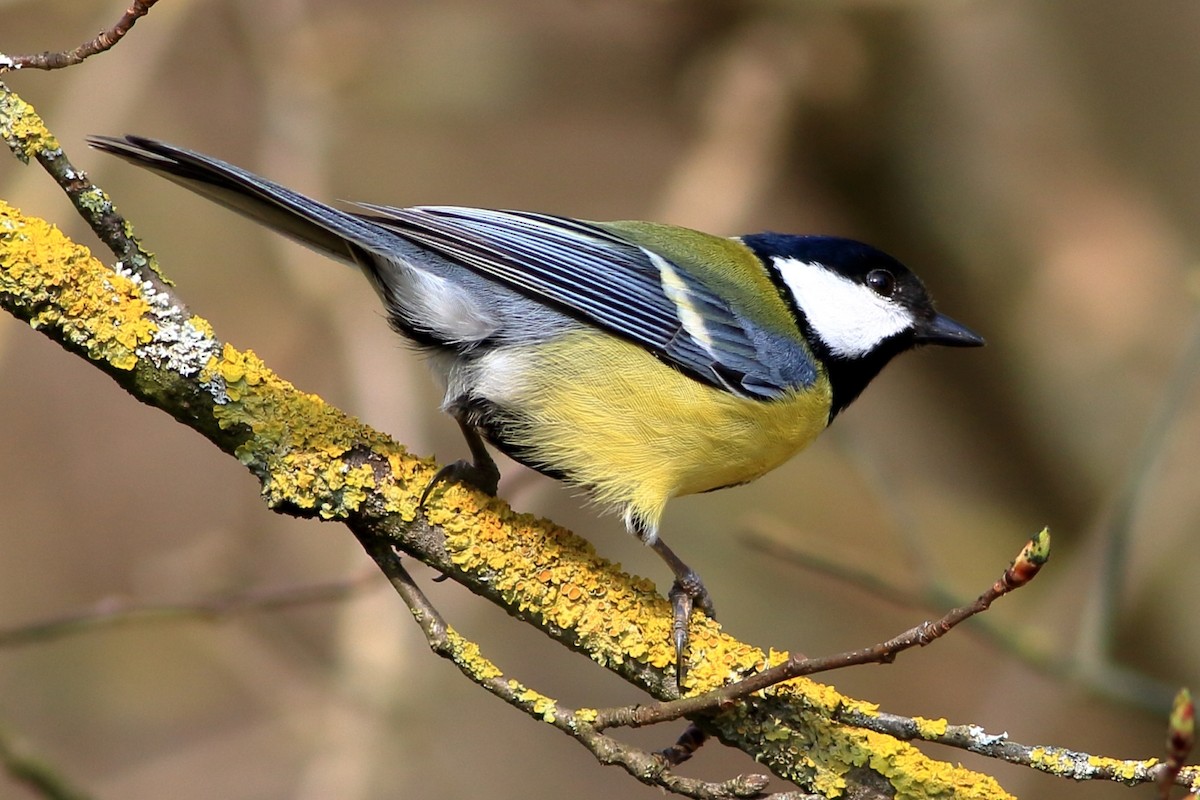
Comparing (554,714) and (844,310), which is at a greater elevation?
(844,310)

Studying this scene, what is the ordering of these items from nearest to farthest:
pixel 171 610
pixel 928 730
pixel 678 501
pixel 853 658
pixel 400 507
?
pixel 853 658
pixel 928 730
pixel 400 507
pixel 171 610
pixel 678 501

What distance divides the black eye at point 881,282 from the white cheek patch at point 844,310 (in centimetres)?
2

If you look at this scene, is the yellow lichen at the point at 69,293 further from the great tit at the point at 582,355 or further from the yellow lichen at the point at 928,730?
the yellow lichen at the point at 928,730

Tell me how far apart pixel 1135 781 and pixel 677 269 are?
1.71m

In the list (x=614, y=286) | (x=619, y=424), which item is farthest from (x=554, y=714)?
(x=614, y=286)

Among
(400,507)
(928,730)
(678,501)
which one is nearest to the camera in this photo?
(928,730)

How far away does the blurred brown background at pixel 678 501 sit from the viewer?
4.17m

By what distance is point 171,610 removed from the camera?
282 cm

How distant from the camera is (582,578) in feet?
7.13

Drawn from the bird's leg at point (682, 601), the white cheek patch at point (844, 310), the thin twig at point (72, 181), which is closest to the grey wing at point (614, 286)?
the white cheek patch at point (844, 310)

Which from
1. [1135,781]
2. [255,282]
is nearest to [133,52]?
[255,282]

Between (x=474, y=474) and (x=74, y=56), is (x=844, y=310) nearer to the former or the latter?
(x=474, y=474)

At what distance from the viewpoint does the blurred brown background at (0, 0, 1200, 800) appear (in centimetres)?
417

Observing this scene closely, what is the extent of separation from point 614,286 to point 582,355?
0.81 ft
